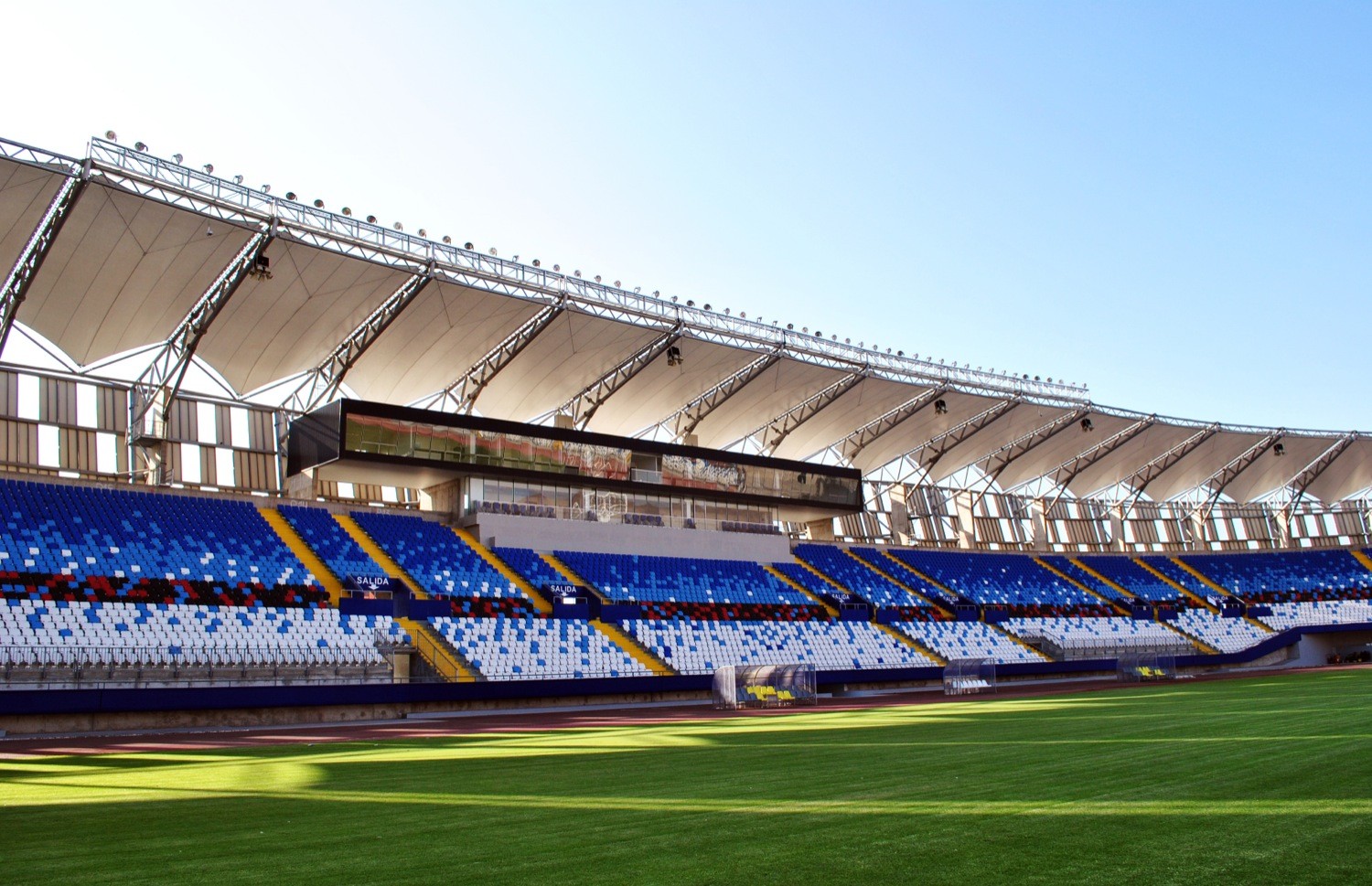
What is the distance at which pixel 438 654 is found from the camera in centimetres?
3416

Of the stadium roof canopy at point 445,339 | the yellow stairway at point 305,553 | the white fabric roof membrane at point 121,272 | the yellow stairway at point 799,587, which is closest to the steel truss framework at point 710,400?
the stadium roof canopy at point 445,339

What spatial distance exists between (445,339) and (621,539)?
1262 centimetres

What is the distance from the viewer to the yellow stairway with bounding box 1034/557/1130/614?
59.8 m

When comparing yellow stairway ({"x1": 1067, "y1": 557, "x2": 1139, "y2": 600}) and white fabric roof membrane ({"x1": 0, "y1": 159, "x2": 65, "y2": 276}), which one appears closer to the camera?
white fabric roof membrane ({"x1": 0, "y1": 159, "x2": 65, "y2": 276})

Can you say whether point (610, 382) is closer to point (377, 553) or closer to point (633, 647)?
point (633, 647)

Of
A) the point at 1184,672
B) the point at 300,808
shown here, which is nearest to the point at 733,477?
the point at 1184,672

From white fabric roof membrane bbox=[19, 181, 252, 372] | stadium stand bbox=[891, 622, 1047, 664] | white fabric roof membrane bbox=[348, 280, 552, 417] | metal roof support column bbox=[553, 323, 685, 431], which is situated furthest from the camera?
stadium stand bbox=[891, 622, 1047, 664]

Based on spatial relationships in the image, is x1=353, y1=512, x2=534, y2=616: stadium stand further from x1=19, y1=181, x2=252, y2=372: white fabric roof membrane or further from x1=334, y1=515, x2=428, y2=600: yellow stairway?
x1=19, y1=181, x2=252, y2=372: white fabric roof membrane

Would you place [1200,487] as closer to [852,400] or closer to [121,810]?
[852,400]

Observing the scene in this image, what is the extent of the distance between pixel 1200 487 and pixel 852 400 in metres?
33.6

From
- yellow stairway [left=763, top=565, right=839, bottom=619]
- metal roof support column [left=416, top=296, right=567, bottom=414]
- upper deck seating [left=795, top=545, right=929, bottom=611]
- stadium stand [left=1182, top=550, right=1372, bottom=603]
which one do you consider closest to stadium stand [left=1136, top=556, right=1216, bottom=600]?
stadium stand [left=1182, top=550, right=1372, bottom=603]

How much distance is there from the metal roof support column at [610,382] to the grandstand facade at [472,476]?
0.18 meters

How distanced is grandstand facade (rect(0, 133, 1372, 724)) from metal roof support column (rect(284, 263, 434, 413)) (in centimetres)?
15

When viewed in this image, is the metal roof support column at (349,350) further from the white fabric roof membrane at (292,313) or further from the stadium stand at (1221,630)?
the stadium stand at (1221,630)
